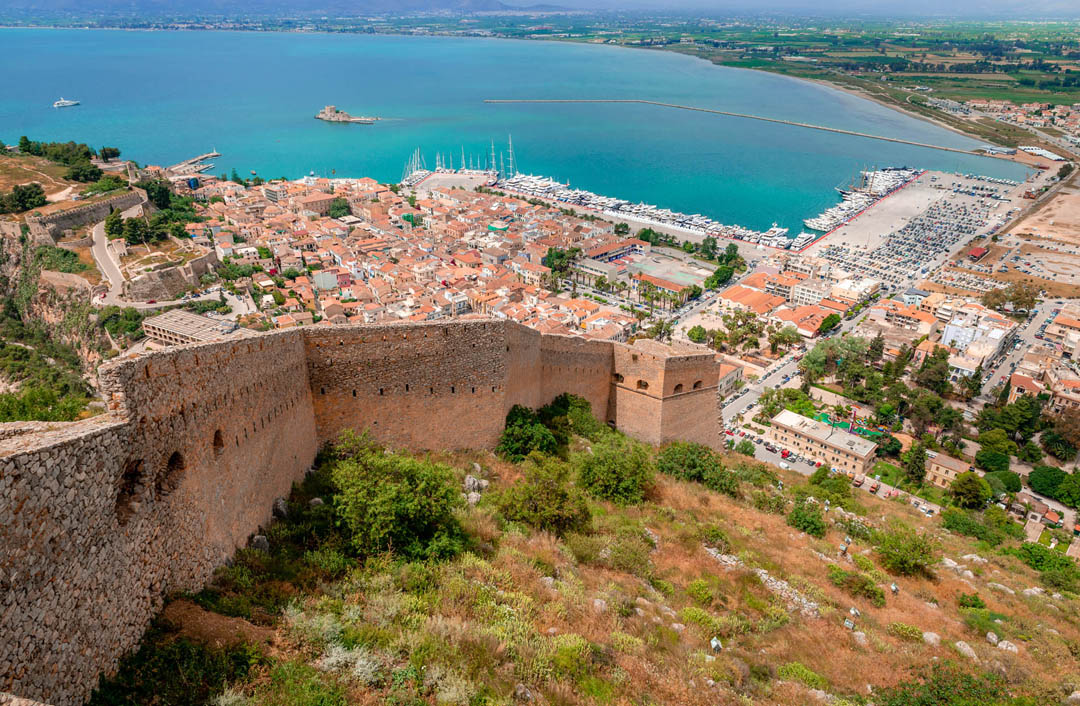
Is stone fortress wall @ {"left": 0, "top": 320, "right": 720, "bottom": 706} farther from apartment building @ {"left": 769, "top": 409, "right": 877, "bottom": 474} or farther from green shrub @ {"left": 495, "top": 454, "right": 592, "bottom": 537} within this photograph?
apartment building @ {"left": 769, "top": 409, "right": 877, "bottom": 474}

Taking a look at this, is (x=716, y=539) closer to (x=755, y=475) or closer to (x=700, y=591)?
(x=700, y=591)

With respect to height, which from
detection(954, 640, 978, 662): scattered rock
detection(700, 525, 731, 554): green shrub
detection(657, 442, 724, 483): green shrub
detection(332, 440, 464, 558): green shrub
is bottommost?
detection(657, 442, 724, 483): green shrub

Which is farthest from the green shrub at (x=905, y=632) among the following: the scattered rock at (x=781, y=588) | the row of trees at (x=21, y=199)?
the row of trees at (x=21, y=199)

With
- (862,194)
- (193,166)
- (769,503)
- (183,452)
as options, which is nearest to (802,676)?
(769,503)

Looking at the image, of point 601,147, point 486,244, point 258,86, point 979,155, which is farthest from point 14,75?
point 979,155

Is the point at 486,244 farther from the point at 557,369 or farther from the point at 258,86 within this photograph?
the point at 258,86

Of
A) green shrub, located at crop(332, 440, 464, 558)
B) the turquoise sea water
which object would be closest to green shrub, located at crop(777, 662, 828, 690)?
green shrub, located at crop(332, 440, 464, 558)
